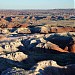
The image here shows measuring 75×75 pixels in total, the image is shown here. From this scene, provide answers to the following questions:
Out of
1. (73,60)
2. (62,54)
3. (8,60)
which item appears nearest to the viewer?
(8,60)

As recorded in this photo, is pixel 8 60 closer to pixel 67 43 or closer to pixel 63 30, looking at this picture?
pixel 67 43

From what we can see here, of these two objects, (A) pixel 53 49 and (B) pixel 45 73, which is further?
(A) pixel 53 49

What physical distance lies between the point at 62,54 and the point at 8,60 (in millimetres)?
7108

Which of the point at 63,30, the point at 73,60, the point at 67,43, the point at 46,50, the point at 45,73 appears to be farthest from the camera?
the point at 63,30

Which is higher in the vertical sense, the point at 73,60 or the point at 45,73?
the point at 45,73

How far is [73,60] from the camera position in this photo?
28.2 m

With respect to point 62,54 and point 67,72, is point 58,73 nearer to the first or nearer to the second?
point 67,72

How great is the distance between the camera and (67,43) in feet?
115

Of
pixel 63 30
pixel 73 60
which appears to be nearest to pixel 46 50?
pixel 73 60

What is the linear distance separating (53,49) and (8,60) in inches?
303

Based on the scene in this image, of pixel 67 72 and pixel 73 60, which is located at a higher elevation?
pixel 67 72

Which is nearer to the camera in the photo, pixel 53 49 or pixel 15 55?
A: pixel 15 55

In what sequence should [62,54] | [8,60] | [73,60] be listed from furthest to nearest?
[62,54] → [73,60] → [8,60]

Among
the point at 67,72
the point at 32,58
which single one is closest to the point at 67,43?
the point at 32,58
